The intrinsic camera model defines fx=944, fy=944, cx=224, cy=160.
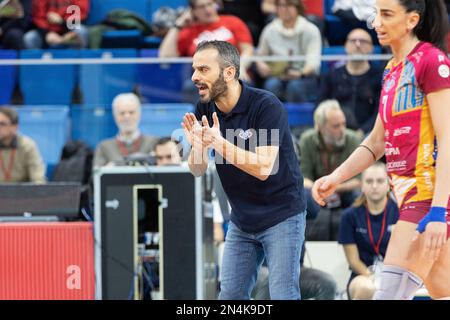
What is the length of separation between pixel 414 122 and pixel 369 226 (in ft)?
9.71

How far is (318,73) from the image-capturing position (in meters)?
8.07

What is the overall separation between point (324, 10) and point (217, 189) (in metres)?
3.84

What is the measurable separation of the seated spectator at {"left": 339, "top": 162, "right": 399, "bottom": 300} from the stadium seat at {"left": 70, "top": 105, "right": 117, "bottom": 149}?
2.44 meters

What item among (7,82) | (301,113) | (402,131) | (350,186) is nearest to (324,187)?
(402,131)

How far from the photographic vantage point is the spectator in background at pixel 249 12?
953cm

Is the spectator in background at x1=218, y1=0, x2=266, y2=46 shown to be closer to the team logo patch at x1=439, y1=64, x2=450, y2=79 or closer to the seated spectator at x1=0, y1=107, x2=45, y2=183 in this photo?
the seated spectator at x1=0, y1=107, x2=45, y2=183

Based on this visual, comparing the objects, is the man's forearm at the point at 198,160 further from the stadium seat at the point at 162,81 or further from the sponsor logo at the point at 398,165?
the stadium seat at the point at 162,81

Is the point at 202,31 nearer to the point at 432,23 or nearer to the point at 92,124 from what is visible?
the point at 92,124

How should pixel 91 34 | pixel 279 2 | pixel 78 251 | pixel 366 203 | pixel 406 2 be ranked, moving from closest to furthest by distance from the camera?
1. pixel 406 2
2. pixel 78 251
3. pixel 366 203
4. pixel 279 2
5. pixel 91 34

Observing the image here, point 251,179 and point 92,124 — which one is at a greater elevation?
A: point 92,124

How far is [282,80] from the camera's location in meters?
8.31

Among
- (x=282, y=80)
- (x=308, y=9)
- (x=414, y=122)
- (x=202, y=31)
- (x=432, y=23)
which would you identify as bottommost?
(x=414, y=122)
